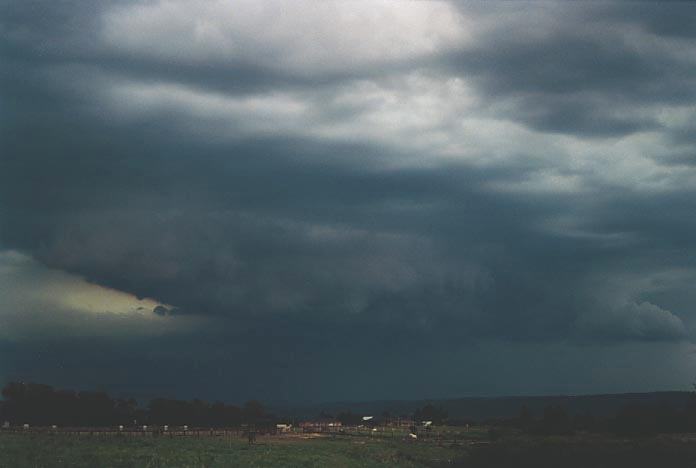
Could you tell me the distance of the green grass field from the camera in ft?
259

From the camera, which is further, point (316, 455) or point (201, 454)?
point (316, 455)

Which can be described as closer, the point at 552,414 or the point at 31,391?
the point at 552,414

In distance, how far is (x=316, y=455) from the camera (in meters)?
99.2

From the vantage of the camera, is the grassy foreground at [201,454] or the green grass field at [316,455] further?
the green grass field at [316,455]

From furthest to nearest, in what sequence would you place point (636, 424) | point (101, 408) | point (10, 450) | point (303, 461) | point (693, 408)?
1. point (101, 408)
2. point (693, 408)
3. point (636, 424)
4. point (303, 461)
5. point (10, 450)

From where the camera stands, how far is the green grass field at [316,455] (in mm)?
78875

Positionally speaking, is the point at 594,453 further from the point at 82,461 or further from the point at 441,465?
the point at 82,461

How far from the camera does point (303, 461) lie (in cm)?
8969

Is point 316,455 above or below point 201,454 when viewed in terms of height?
below

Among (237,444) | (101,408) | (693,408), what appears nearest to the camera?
(237,444)

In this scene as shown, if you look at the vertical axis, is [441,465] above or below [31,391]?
below

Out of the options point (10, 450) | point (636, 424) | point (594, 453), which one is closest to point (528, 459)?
point (594, 453)

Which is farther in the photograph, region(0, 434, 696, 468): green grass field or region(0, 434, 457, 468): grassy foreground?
region(0, 434, 696, 468): green grass field

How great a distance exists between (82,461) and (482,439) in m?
86.7
